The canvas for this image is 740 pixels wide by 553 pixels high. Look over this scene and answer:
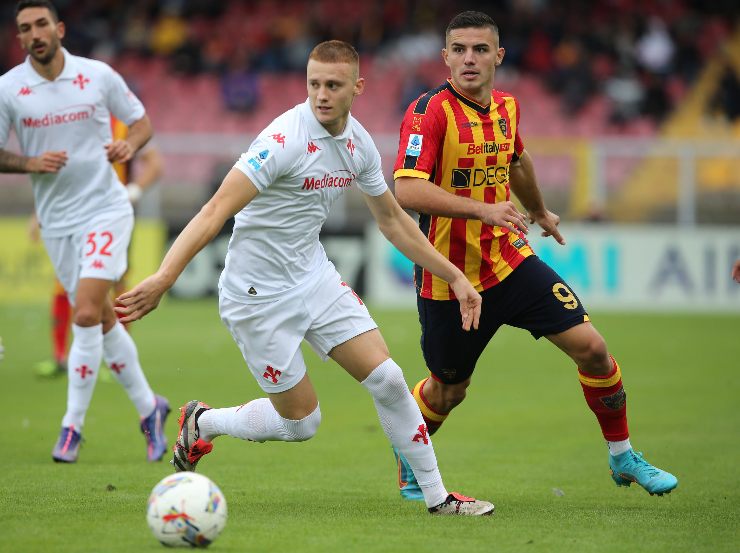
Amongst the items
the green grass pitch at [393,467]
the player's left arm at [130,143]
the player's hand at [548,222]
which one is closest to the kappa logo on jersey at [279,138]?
the green grass pitch at [393,467]

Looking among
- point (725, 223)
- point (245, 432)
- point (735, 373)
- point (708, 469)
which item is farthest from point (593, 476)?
point (725, 223)

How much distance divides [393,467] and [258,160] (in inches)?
116

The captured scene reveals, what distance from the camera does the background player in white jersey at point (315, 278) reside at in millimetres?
6172

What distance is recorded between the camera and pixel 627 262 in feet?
65.2

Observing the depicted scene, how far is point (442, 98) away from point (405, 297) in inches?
506

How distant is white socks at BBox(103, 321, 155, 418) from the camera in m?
8.38

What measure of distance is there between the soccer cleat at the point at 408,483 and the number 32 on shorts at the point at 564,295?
1.24 meters

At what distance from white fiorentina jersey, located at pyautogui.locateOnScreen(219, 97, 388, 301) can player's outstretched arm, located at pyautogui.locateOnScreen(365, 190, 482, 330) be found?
0.09 m

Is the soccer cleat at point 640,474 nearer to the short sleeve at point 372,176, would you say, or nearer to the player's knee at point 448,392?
the player's knee at point 448,392

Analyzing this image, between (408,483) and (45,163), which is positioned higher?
(45,163)

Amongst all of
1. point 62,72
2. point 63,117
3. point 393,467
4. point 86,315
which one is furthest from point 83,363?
point 393,467

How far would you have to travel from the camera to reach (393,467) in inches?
321

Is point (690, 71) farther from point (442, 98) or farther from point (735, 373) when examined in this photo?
point (442, 98)

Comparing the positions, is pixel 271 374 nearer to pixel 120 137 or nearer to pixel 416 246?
pixel 416 246
